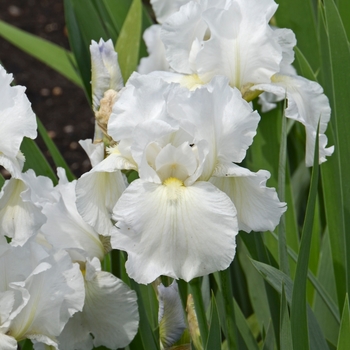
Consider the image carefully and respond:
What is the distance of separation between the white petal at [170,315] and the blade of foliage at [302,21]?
754mm

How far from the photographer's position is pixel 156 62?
1320 mm

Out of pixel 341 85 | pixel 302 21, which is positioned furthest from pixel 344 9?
pixel 341 85

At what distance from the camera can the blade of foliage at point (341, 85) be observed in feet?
3.12

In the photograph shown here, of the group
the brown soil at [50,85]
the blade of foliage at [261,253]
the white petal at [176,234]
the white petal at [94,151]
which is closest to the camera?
the white petal at [176,234]

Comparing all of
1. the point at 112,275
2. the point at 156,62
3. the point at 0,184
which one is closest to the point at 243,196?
the point at 112,275

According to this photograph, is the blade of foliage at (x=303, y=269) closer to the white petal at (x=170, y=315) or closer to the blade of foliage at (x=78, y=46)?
the white petal at (x=170, y=315)

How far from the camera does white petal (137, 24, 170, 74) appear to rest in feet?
4.29

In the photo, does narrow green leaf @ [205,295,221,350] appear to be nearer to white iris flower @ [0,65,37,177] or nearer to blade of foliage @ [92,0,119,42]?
white iris flower @ [0,65,37,177]

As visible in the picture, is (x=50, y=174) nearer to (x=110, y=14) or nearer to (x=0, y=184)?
(x=0, y=184)

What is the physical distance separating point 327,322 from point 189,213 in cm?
57

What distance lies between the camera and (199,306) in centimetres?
75

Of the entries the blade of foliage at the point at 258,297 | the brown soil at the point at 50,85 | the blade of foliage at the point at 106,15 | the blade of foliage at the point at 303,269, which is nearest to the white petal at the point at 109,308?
the blade of foliage at the point at 303,269

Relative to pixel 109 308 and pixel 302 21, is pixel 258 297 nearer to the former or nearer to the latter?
pixel 109 308

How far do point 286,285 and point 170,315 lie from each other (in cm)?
15
